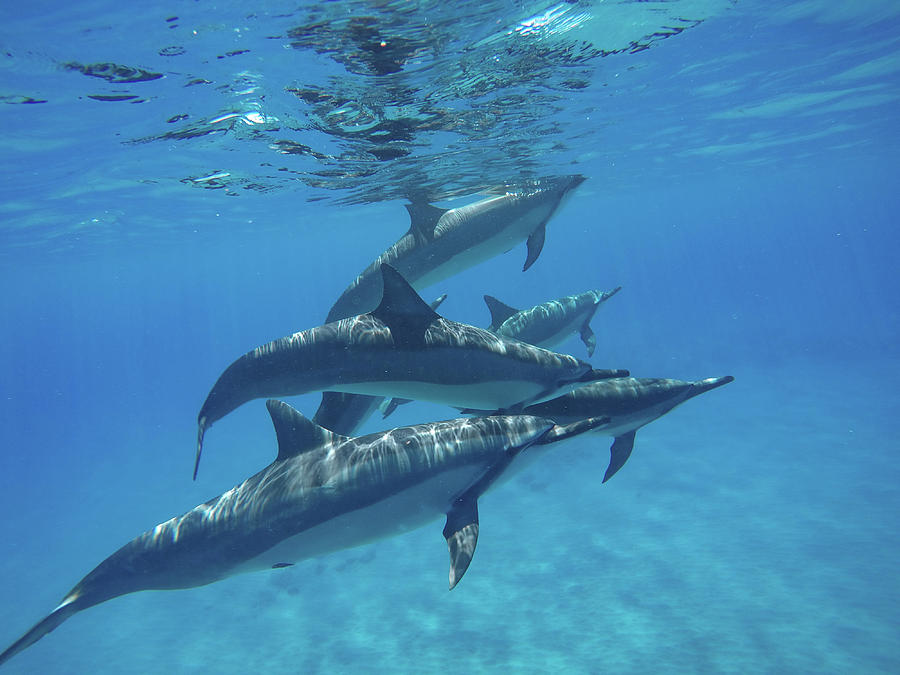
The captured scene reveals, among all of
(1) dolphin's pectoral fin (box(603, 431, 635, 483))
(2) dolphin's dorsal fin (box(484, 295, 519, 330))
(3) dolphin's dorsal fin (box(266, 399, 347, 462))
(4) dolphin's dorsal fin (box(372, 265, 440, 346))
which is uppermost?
(4) dolphin's dorsal fin (box(372, 265, 440, 346))

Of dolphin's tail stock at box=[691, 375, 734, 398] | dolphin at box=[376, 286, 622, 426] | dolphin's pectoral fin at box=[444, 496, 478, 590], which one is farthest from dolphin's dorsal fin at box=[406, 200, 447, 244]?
dolphin's pectoral fin at box=[444, 496, 478, 590]

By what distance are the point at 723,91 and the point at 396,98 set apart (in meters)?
13.6

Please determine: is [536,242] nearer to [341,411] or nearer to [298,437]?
[341,411]

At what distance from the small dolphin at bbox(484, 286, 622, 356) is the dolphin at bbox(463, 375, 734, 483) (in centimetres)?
358

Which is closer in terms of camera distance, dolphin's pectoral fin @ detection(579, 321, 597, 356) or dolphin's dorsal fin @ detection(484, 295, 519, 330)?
dolphin's dorsal fin @ detection(484, 295, 519, 330)

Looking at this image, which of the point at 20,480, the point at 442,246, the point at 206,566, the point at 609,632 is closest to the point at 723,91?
the point at 442,246

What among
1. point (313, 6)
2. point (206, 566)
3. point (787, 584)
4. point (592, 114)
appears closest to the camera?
point (206, 566)

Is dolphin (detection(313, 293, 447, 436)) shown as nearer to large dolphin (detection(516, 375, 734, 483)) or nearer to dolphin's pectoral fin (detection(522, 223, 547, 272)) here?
large dolphin (detection(516, 375, 734, 483))

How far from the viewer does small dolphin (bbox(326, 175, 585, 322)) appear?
981cm

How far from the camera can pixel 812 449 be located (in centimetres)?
2008

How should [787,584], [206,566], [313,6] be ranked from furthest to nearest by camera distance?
1. [787,584]
2. [313,6]
3. [206,566]

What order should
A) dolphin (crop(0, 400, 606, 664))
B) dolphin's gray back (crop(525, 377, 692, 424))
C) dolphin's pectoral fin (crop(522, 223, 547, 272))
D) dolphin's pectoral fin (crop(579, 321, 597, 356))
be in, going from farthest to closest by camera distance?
dolphin's pectoral fin (crop(579, 321, 597, 356)) → dolphin's pectoral fin (crop(522, 223, 547, 272)) → dolphin's gray back (crop(525, 377, 692, 424)) → dolphin (crop(0, 400, 606, 664))

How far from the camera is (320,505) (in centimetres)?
542

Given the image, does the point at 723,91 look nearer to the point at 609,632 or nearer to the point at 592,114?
the point at 592,114
